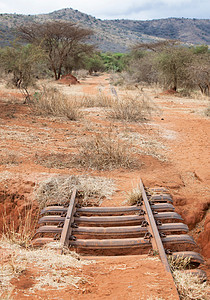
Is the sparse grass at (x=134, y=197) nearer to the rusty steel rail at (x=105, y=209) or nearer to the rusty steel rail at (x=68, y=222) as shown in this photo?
the rusty steel rail at (x=105, y=209)

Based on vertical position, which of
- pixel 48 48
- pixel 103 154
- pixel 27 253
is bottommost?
pixel 27 253

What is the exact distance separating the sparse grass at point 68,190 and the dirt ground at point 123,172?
0.17 meters

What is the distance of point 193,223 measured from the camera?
14.7 ft

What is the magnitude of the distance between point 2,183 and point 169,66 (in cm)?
1737

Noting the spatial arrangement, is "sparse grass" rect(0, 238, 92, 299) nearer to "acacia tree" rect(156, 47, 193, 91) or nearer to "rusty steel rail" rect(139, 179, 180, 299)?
"rusty steel rail" rect(139, 179, 180, 299)

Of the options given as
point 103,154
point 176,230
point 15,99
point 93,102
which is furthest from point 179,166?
point 15,99

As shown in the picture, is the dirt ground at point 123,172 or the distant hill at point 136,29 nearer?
the dirt ground at point 123,172

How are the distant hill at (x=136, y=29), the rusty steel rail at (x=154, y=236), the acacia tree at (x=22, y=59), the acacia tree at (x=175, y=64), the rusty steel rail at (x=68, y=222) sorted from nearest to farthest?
the rusty steel rail at (x=154, y=236)
the rusty steel rail at (x=68, y=222)
the acacia tree at (x=22, y=59)
the acacia tree at (x=175, y=64)
the distant hill at (x=136, y=29)

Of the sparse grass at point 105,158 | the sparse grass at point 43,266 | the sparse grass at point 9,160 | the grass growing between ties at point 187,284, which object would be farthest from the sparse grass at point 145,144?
the sparse grass at point 43,266

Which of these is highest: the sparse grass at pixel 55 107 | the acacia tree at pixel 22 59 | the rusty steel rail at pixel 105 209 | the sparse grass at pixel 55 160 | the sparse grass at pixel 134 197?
the acacia tree at pixel 22 59

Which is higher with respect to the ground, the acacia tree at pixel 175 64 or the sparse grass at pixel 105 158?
the acacia tree at pixel 175 64

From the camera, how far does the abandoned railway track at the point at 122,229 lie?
3.39m

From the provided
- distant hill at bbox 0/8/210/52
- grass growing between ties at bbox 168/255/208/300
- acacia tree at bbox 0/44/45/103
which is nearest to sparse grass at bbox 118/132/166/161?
grass growing between ties at bbox 168/255/208/300

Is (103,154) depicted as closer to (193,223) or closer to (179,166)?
(179,166)
